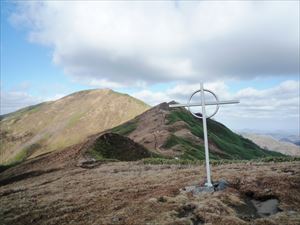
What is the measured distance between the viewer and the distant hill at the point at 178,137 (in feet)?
332

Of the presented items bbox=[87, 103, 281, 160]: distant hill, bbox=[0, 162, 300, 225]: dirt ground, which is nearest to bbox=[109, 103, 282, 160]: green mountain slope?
bbox=[87, 103, 281, 160]: distant hill

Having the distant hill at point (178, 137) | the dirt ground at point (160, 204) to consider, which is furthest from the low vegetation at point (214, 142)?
the dirt ground at point (160, 204)

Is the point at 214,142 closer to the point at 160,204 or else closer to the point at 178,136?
the point at 178,136

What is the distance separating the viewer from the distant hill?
101 m

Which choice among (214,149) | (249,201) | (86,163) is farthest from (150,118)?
(249,201)

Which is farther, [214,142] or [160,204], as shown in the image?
[214,142]

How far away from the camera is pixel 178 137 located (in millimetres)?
115938

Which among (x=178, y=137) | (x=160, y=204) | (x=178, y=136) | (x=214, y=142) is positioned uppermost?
(x=178, y=136)

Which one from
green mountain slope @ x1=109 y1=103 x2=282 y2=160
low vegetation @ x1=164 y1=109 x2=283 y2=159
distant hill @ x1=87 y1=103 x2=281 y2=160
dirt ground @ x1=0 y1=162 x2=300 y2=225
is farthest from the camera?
low vegetation @ x1=164 y1=109 x2=283 y2=159

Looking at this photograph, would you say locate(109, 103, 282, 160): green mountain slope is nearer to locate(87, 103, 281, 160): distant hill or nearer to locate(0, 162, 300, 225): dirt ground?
locate(87, 103, 281, 160): distant hill

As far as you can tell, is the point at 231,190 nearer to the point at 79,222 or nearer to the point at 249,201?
the point at 249,201

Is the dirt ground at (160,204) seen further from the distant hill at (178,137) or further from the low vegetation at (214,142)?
the low vegetation at (214,142)

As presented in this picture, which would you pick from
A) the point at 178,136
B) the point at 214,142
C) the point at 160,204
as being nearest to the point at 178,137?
the point at 178,136

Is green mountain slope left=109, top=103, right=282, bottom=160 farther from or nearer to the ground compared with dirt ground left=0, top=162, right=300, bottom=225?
farther from the ground
